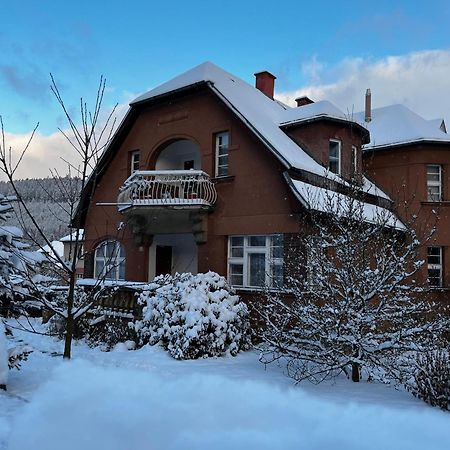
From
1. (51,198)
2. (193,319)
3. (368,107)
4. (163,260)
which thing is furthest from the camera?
(368,107)

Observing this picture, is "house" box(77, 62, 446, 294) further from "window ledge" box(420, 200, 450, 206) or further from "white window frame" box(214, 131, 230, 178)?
"window ledge" box(420, 200, 450, 206)

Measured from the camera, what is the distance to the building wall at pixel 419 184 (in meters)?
17.1

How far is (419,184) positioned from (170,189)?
30.3ft

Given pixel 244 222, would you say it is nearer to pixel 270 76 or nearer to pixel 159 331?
pixel 159 331

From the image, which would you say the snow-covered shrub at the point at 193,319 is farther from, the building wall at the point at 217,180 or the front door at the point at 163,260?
the front door at the point at 163,260

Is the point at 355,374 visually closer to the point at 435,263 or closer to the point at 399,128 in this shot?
the point at 435,263

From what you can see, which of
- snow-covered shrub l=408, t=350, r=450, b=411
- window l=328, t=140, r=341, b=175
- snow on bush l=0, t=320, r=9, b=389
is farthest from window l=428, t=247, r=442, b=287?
snow on bush l=0, t=320, r=9, b=389

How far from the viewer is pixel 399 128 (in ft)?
62.8

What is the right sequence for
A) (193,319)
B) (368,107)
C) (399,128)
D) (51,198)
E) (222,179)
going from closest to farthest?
(51,198) < (193,319) < (222,179) < (399,128) < (368,107)

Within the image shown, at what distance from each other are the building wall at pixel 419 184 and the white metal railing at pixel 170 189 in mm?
6183

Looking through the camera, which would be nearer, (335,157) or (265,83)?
(335,157)

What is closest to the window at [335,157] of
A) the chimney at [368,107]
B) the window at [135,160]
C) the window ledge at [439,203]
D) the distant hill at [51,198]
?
the window ledge at [439,203]

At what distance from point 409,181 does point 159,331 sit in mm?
11494

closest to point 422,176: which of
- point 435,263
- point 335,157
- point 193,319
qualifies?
point 435,263
